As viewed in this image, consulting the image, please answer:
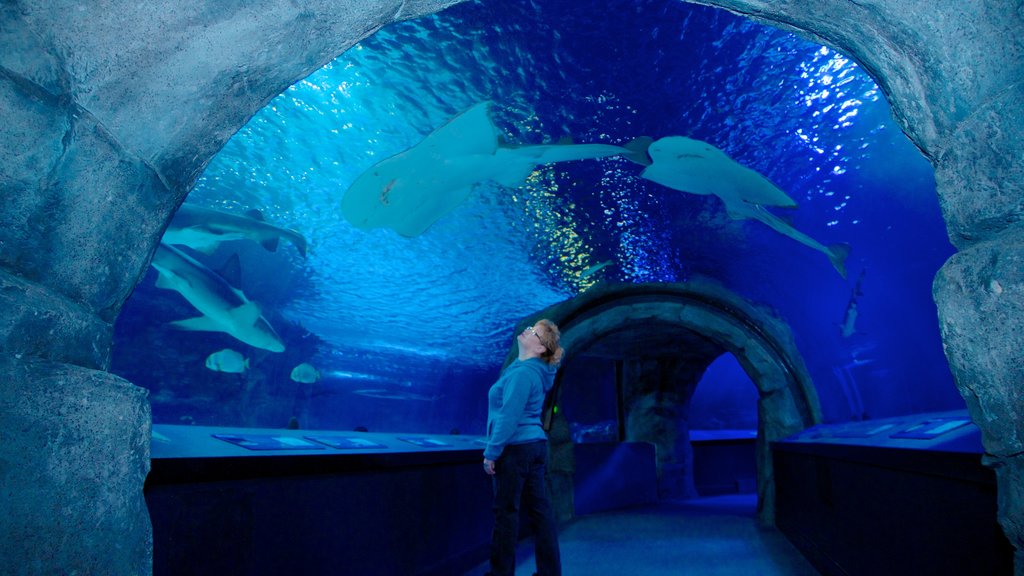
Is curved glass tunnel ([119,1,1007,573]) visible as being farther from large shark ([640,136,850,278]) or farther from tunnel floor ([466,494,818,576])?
tunnel floor ([466,494,818,576])

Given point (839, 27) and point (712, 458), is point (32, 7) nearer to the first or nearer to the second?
point (839, 27)

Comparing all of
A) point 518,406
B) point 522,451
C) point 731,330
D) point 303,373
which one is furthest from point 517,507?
point 303,373

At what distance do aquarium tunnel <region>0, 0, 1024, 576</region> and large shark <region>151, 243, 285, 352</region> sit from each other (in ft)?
0.26

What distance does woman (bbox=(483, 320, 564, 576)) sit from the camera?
11.0ft

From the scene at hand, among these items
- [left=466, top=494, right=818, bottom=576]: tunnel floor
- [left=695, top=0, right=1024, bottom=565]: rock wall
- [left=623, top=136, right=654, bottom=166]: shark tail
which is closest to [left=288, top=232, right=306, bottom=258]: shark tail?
[left=466, top=494, right=818, bottom=576]: tunnel floor

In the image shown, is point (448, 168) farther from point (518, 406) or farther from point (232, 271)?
point (232, 271)

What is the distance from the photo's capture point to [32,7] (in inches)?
50.5

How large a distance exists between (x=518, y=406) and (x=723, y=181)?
347 cm

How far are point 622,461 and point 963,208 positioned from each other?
1061 centimetres

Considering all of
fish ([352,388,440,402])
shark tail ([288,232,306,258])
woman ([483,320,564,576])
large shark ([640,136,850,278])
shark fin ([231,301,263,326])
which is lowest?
fish ([352,388,440,402])

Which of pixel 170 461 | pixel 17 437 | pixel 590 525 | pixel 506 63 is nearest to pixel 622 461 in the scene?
pixel 590 525

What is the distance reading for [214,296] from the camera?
420 inches

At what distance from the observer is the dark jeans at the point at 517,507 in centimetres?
336

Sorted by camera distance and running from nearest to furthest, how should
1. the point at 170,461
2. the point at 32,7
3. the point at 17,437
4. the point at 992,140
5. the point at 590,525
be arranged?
the point at 17,437 < the point at 32,7 < the point at 992,140 < the point at 170,461 < the point at 590,525
